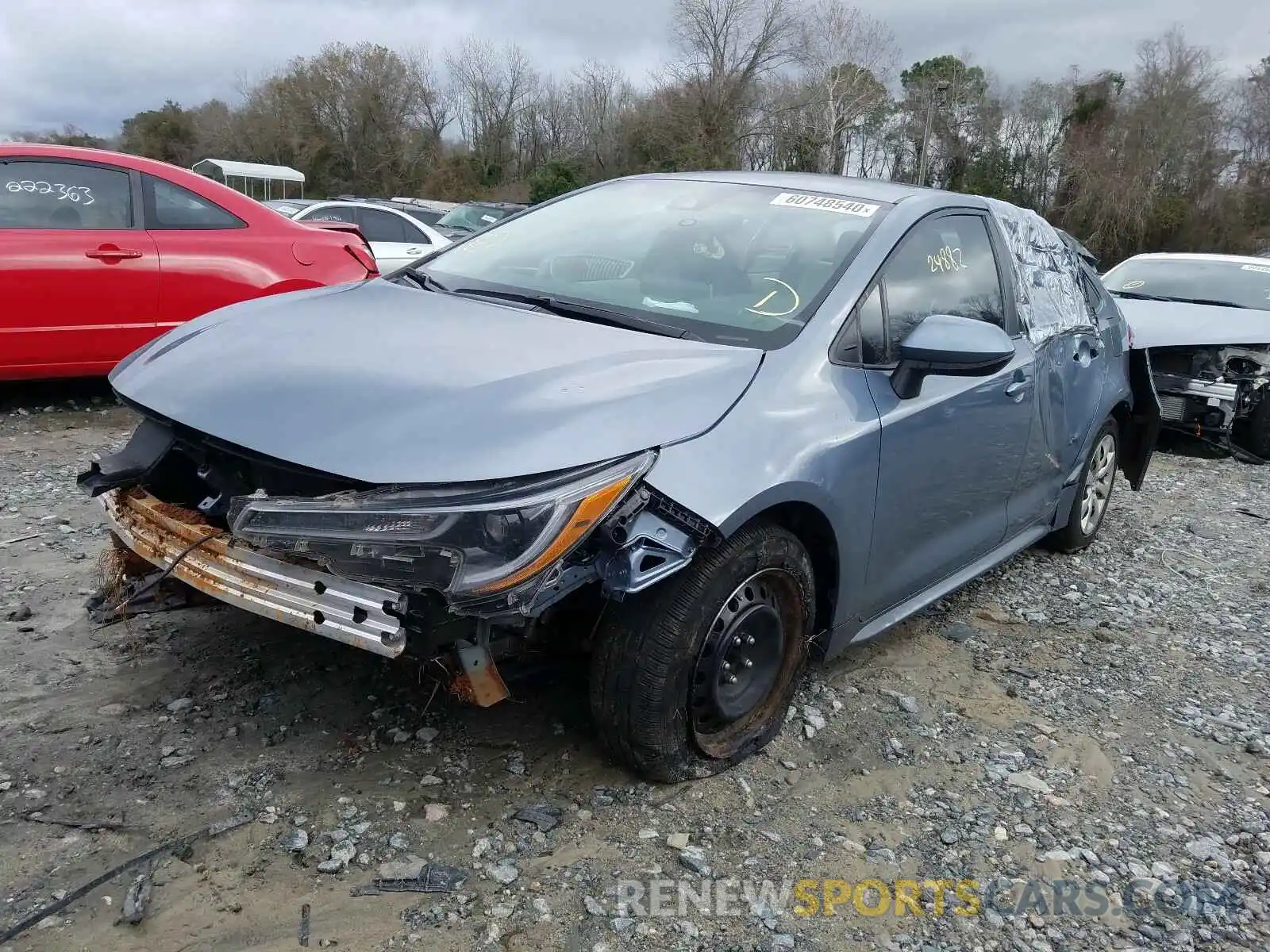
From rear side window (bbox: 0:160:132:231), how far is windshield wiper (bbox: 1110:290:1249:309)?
788 centimetres

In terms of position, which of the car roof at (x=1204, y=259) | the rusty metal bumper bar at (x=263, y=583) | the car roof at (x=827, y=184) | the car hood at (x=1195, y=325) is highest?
the car roof at (x=827, y=184)

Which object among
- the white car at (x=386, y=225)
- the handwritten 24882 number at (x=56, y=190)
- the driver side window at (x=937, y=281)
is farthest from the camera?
the white car at (x=386, y=225)

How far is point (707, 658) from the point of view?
259 cm

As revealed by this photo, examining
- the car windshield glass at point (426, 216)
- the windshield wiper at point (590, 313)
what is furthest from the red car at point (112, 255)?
the car windshield glass at point (426, 216)

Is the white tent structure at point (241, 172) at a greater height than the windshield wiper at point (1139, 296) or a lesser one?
greater

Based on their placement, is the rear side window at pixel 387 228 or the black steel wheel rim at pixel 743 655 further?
the rear side window at pixel 387 228

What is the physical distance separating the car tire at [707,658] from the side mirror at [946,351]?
63 centimetres

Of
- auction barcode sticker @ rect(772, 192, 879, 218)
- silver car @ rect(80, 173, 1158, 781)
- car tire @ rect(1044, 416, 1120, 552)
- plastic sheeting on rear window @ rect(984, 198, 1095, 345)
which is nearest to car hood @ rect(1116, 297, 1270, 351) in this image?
car tire @ rect(1044, 416, 1120, 552)

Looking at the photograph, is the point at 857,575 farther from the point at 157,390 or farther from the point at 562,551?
the point at 157,390

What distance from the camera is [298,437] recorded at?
2.31 metres

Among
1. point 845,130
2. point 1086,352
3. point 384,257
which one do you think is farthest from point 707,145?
point 1086,352

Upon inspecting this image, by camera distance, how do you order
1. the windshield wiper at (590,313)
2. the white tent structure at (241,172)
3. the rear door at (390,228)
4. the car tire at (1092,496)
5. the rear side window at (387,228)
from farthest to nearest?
the white tent structure at (241,172), the rear side window at (387,228), the rear door at (390,228), the car tire at (1092,496), the windshield wiper at (590,313)

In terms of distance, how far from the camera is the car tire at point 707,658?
8.07 feet

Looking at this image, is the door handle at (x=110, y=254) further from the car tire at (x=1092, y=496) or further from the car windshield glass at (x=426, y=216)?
the car windshield glass at (x=426, y=216)
